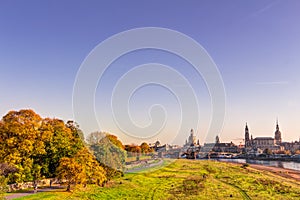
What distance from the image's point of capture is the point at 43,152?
2156 centimetres

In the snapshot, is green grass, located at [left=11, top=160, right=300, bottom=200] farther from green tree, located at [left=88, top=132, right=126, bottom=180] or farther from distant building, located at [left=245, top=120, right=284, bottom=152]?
distant building, located at [left=245, top=120, right=284, bottom=152]

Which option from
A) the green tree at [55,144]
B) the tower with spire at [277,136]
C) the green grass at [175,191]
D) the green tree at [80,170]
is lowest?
the green grass at [175,191]

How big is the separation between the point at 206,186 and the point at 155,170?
1334 cm

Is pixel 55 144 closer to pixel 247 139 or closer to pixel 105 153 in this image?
pixel 105 153

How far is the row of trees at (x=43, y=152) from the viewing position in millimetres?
19781

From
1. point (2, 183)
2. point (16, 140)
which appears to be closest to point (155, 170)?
point (16, 140)

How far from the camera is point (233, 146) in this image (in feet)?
525

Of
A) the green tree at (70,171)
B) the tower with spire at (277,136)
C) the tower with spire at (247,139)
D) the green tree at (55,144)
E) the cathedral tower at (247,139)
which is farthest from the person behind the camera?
the tower with spire at (277,136)

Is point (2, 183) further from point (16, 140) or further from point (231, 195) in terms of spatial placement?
point (231, 195)

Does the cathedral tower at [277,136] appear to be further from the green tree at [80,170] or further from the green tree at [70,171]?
the green tree at [70,171]

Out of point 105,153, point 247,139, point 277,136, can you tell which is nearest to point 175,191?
point 105,153

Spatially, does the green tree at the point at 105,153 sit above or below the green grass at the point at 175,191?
above

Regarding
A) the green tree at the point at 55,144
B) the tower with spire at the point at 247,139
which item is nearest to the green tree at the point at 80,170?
the green tree at the point at 55,144

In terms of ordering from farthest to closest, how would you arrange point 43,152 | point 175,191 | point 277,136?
1. point 277,136
2. point 175,191
3. point 43,152
